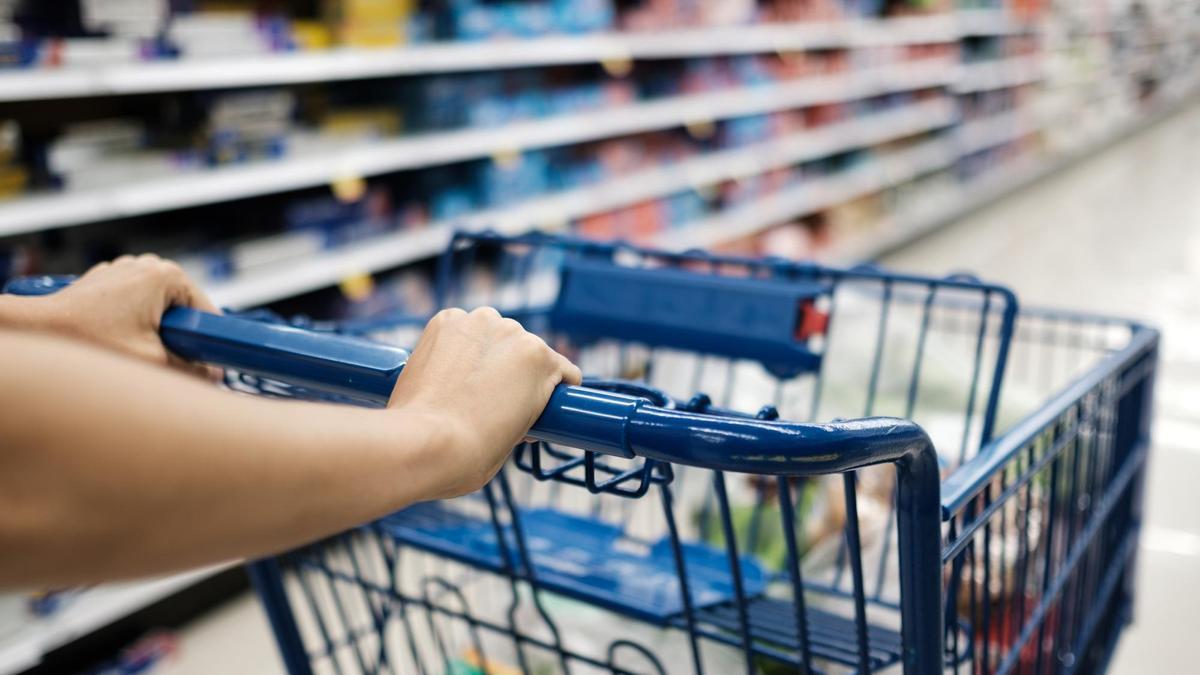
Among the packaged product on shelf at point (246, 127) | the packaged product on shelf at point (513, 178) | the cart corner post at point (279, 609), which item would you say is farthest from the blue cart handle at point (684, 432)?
the packaged product on shelf at point (513, 178)

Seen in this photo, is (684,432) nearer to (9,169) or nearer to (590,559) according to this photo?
(590,559)

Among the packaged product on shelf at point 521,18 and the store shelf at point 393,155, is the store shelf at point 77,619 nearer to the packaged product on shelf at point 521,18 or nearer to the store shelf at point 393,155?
the store shelf at point 393,155

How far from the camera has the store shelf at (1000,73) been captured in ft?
23.9

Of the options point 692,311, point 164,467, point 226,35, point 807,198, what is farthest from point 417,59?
point 807,198

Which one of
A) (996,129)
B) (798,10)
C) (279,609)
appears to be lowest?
(279,609)

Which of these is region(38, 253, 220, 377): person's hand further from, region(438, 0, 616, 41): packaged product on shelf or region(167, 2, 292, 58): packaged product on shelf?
region(438, 0, 616, 41): packaged product on shelf

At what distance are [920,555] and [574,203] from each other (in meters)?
3.25

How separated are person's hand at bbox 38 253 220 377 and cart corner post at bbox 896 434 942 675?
76 cm

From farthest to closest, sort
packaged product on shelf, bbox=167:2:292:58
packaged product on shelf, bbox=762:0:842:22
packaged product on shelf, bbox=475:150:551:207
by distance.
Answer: packaged product on shelf, bbox=762:0:842:22 → packaged product on shelf, bbox=475:150:551:207 → packaged product on shelf, bbox=167:2:292:58

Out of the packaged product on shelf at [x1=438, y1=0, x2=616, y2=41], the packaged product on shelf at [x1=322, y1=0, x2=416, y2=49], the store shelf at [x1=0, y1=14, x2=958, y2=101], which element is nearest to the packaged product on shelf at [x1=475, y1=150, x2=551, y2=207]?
the store shelf at [x1=0, y1=14, x2=958, y2=101]

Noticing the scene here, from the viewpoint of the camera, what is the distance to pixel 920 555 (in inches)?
30.5

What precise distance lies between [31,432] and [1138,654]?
233cm

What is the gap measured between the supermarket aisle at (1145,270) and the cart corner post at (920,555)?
1.60 meters

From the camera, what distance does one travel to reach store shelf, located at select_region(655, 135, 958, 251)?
4.86 metres
